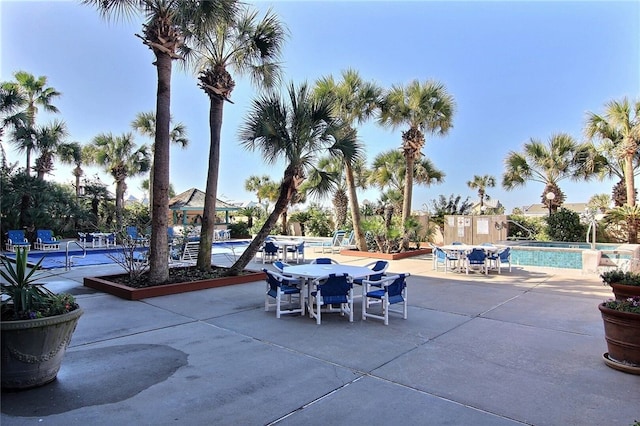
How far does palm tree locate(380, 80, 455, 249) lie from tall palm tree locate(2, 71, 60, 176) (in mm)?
16102

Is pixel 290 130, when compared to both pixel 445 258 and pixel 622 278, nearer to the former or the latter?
pixel 445 258

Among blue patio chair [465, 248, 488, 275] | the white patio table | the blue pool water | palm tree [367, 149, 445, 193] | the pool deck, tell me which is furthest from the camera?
palm tree [367, 149, 445, 193]

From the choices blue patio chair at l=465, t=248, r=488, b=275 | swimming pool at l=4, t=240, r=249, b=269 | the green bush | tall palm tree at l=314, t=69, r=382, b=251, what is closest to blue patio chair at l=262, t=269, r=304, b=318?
blue patio chair at l=465, t=248, r=488, b=275

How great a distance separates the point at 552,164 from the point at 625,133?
2767 millimetres

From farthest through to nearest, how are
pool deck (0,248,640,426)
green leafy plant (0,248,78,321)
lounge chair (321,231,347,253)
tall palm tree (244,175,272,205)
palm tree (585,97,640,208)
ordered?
tall palm tree (244,175,272,205), lounge chair (321,231,347,253), palm tree (585,97,640,208), green leafy plant (0,248,78,321), pool deck (0,248,640,426)

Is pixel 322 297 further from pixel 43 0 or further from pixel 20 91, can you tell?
pixel 20 91

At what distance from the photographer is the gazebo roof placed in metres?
25.1

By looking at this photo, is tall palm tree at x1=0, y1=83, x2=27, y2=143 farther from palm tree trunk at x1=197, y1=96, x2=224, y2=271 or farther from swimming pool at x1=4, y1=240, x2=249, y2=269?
palm tree trunk at x1=197, y1=96, x2=224, y2=271

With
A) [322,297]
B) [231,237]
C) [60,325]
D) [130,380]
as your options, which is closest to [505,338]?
[322,297]

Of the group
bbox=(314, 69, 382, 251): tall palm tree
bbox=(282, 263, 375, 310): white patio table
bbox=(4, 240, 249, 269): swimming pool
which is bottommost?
bbox=(4, 240, 249, 269): swimming pool

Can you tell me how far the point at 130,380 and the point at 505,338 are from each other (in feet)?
14.3

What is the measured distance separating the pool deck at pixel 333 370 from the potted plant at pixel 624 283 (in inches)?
28.2

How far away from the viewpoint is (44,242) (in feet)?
55.3

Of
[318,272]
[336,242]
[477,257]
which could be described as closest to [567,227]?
[477,257]
